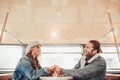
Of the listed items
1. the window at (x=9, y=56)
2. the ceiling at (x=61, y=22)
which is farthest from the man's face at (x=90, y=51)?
the window at (x=9, y=56)

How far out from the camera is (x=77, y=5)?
3477 millimetres

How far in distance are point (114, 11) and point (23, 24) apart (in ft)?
5.18

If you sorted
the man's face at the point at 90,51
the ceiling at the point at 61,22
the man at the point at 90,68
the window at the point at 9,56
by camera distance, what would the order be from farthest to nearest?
the window at the point at 9,56 < the ceiling at the point at 61,22 < the man's face at the point at 90,51 < the man at the point at 90,68

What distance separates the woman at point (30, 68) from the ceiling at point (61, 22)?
1.33 metres

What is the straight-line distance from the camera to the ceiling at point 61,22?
3471 mm

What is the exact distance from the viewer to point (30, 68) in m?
2.01

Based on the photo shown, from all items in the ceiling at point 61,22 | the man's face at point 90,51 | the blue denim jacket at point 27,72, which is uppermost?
the ceiling at point 61,22

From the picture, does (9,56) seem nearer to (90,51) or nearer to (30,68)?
(30,68)

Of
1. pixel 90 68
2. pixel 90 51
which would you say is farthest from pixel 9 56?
pixel 90 68

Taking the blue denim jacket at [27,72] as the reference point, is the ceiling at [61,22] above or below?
above

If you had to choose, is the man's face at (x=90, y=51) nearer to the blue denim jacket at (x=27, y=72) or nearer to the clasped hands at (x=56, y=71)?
the clasped hands at (x=56, y=71)

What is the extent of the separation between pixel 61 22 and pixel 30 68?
1715 millimetres

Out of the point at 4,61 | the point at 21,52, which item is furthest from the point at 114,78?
the point at 4,61

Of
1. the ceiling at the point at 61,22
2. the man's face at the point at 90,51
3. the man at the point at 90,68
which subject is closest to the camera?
the man at the point at 90,68
